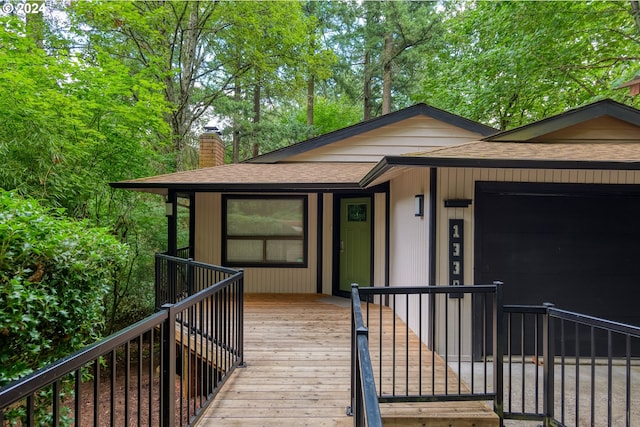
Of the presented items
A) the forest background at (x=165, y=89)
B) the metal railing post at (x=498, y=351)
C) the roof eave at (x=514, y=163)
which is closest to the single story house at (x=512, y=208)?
the roof eave at (x=514, y=163)

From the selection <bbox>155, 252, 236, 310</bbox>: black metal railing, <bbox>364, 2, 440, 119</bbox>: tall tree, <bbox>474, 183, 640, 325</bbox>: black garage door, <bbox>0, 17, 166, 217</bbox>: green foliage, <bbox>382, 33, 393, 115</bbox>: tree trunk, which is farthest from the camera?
<bbox>382, 33, 393, 115</bbox>: tree trunk

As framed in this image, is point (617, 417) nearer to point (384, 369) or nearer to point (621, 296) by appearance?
point (621, 296)

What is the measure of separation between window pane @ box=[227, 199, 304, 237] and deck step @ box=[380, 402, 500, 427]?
4.44 metres

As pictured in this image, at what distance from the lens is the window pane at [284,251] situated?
7.09 metres

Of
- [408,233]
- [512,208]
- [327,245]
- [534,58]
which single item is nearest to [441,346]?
[408,233]

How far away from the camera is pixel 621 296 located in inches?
164

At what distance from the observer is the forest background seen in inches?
119

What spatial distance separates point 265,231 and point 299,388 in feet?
13.4

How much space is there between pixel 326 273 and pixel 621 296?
4.55 metres

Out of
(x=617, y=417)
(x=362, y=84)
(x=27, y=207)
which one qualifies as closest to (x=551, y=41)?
(x=362, y=84)

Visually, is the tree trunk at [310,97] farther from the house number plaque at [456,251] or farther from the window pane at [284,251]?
the house number plaque at [456,251]

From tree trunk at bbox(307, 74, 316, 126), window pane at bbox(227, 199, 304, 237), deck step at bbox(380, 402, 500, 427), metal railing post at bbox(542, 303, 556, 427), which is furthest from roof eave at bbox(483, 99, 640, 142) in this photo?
tree trunk at bbox(307, 74, 316, 126)

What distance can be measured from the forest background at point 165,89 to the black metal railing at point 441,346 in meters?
2.53

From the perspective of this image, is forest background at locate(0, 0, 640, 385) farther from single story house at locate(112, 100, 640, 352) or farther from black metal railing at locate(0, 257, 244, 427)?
single story house at locate(112, 100, 640, 352)
